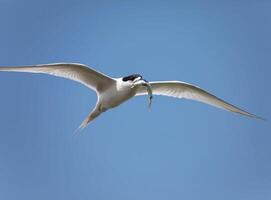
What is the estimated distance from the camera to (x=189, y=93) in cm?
1120

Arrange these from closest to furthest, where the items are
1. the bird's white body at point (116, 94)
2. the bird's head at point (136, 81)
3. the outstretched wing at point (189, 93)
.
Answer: the bird's head at point (136, 81) < the bird's white body at point (116, 94) < the outstretched wing at point (189, 93)

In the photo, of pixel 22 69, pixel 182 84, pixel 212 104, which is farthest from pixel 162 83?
pixel 22 69

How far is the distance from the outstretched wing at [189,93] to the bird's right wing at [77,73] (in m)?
1.18

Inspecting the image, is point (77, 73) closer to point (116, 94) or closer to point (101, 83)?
point (101, 83)

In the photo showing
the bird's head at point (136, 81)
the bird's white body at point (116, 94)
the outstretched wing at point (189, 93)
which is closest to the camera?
the bird's head at point (136, 81)

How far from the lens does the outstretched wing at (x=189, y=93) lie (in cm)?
1099

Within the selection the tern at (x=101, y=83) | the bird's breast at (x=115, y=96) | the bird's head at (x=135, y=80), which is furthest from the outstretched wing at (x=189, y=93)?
the bird's head at (x=135, y=80)

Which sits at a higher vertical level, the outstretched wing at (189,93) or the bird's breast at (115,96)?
the outstretched wing at (189,93)

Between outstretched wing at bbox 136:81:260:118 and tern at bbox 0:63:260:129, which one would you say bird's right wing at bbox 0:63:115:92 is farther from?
outstretched wing at bbox 136:81:260:118

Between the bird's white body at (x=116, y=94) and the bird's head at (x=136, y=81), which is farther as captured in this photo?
the bird's white body at (x=116, y=94)

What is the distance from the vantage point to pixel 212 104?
1120 centimetres

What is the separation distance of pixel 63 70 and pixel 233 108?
3686mm

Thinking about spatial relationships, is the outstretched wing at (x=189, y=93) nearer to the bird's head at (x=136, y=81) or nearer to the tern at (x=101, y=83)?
the tern at (x=101, y=83)

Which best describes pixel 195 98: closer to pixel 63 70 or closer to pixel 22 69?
pixel 63 70
